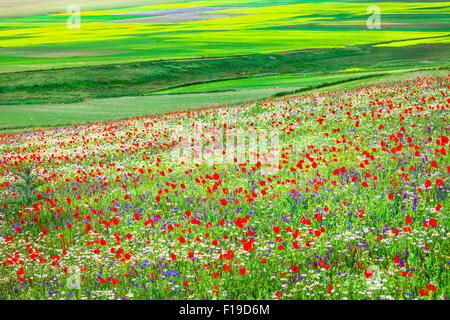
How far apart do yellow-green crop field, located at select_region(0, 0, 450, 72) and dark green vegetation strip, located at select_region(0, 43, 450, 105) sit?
5.48 meters

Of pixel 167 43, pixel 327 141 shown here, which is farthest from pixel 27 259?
pixel 167 43

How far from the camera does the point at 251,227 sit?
6.82 metres

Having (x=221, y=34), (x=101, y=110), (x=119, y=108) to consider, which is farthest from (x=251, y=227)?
(x=221, y=34)

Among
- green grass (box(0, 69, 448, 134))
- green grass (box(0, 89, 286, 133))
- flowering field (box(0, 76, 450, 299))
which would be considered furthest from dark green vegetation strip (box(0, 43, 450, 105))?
flowering field (box(0, 76, 450, 299))

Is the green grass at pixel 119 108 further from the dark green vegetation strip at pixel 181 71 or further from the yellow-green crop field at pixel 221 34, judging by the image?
the yellow-green crop field at pixel 221 34

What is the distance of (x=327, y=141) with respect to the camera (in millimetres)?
11891

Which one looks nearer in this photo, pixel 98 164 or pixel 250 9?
pixel 98 164

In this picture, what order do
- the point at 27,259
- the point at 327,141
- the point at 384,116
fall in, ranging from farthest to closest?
the point at 384,116 < the point at 327,141 < the point at 27,259

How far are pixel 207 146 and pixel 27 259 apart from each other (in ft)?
26.6

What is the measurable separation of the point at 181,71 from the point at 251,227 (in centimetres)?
5323

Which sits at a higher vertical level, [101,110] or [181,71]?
[181,71]

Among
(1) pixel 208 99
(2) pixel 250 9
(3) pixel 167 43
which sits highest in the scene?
(2) pixel 250 9

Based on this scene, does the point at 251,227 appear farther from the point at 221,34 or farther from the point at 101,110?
the point at 221,34
